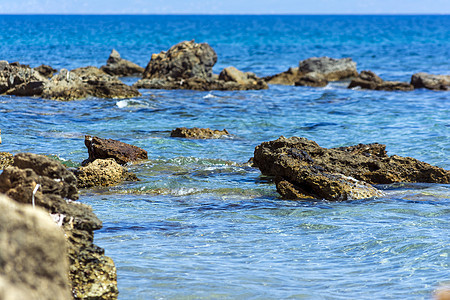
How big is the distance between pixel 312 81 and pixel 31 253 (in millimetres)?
28240

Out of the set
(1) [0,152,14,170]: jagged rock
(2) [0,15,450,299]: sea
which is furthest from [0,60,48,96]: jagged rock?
(1) [0,152,14,170]: jagged rock

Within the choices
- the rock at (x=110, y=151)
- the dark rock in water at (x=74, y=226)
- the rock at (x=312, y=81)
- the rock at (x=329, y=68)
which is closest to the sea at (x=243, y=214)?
the rock at (x=110, y=151)

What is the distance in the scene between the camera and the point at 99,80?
2433 centimetres

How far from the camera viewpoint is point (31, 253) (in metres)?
2.94

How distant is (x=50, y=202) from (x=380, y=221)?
5.06 meters

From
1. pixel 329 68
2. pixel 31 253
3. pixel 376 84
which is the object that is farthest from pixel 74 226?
pixel 329 68

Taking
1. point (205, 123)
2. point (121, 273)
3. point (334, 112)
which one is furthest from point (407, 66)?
point (121, 273)

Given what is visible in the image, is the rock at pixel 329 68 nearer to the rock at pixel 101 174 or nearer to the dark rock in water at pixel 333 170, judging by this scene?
the dark rock in water at pixel 333 170

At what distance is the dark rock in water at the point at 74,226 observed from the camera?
4820mm

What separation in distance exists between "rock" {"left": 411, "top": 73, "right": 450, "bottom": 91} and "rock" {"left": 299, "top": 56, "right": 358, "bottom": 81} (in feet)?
17.0

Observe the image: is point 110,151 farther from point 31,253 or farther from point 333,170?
point 31,253

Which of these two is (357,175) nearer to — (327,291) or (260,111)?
(327,291)

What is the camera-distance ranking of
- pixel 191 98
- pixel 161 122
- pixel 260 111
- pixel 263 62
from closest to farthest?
pixel 161 122 → pixel 260 111 → pixel 191 98 → pixel 263 62

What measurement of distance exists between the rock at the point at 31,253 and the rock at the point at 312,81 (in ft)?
91.3
